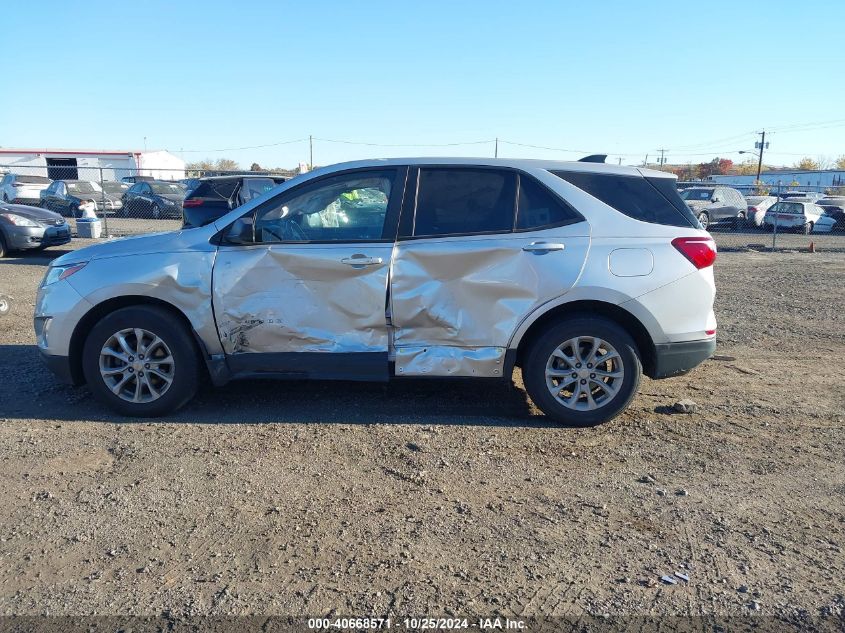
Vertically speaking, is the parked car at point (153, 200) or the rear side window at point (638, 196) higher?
the rear side window at point (638, 196)

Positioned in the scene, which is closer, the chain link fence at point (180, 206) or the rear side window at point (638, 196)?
the rear side window at point (638, 196)

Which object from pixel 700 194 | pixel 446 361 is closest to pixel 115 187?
pixel 700 194

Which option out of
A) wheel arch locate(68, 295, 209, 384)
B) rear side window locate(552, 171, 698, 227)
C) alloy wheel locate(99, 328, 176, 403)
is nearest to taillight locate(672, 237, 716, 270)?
rear side window locate(552, 171, 698, 227)

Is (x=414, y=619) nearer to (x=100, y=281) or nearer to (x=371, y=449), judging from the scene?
(x=371, y=449)

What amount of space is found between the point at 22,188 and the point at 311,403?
87.4 feet

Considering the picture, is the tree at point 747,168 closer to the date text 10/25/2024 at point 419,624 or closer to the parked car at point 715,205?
the parked car at point 715,205

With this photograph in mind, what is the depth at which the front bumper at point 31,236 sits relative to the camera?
45.5 feet

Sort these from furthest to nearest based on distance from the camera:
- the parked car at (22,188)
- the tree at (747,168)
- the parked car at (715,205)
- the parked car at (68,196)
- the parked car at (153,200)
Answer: the tree at (747,168) < the parked car at (22,188) < the parked car at (715,205) < the parked car at (153,200) < the parked car at (68,196)

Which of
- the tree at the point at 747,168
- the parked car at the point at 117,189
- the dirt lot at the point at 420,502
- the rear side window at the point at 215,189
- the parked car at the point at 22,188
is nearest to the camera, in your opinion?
the dirt lot at the point at 420,502

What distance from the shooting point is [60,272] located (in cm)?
529

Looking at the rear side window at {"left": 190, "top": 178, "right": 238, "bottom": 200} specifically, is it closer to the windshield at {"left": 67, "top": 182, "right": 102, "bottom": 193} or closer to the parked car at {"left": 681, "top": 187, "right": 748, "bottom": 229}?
the windshield at {"left": 67, "top": 182, "right": 102, "bottom": 193}

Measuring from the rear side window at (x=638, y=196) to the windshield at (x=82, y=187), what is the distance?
26595 mm

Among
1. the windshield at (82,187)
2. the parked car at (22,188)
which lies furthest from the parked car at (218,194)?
the parked car at (22,188)

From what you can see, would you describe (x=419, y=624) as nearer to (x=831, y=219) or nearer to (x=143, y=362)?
(x=143, y=362)
